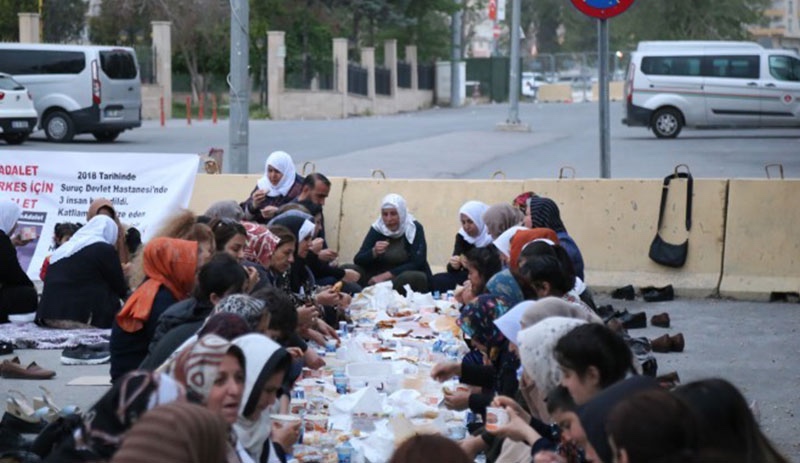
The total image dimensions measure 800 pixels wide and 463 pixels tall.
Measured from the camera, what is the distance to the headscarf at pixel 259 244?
356 inches

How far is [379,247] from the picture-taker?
12.1 metres

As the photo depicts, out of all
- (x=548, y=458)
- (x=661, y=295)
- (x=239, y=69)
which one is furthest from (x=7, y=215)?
(x=548, y=458)

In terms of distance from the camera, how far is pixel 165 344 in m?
6.30

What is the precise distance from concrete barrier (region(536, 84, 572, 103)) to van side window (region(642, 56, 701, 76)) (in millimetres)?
29776

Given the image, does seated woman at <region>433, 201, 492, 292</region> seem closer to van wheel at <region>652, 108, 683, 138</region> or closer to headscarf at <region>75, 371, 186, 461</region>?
headscarf at <region>75, 371, 186, 461</region>

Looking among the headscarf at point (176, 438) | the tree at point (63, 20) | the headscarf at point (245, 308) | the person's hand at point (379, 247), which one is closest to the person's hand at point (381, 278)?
the person's hand at point (379, 247)

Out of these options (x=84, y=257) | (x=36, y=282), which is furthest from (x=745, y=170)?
(x=84, y=257)

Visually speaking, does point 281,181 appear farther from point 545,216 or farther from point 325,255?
point 545,216

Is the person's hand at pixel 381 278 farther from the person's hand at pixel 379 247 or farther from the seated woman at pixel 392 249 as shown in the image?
Result: the person's hand at pixel 379 247

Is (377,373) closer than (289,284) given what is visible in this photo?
Yes

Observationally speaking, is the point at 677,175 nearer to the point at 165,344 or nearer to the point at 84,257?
the point at 84,257

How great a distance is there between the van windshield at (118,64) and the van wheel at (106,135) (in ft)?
4.20

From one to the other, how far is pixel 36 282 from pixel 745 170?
1422cm

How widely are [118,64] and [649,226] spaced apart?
22581 mm
